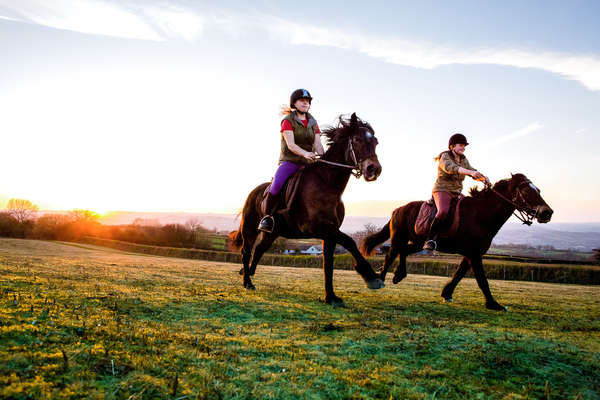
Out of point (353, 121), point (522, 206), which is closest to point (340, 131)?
point (353, 121)

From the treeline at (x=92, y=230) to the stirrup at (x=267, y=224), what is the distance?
64342 mm

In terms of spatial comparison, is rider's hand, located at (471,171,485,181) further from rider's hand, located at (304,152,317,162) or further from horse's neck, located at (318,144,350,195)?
rider's hand, located at (304,152,317,162)

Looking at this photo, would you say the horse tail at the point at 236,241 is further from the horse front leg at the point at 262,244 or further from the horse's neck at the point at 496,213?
the horse's neck at the point at 496,213

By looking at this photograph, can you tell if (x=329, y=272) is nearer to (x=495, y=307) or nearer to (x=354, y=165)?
(x=354, y=165)

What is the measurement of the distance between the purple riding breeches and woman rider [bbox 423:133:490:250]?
344 centimetres

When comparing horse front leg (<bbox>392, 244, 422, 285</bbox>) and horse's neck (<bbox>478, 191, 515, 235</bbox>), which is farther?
horse front leg (<bbox>392, 244, 422, 285</bbox>)

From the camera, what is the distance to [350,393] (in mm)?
2691

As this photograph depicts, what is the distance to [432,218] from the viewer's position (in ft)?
27.1

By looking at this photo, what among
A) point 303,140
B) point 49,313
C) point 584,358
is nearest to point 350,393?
point 584,358

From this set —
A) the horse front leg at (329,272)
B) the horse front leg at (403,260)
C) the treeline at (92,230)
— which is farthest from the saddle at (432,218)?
the treeline at (92,230)

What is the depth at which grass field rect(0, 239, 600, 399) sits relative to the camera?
8.39 feet

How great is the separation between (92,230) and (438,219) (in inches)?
2923

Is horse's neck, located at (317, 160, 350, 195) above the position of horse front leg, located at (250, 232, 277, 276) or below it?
above

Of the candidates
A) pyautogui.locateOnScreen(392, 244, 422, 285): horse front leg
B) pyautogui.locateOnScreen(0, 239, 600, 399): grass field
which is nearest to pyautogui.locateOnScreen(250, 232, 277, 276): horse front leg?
pyautogui.locateOnScreen(0, 239, 600, 399): grass field
